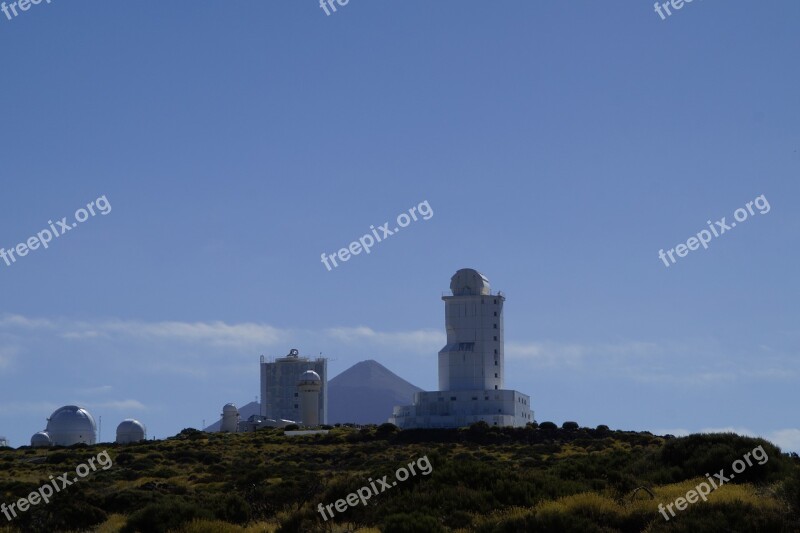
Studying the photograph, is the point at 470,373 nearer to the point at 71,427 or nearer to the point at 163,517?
the point at 71,427

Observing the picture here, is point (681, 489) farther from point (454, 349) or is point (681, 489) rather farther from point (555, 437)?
point (454, 349)

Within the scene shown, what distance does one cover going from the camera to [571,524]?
69.8 ft

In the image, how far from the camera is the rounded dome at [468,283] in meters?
88.3

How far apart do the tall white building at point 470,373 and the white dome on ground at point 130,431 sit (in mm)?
18604

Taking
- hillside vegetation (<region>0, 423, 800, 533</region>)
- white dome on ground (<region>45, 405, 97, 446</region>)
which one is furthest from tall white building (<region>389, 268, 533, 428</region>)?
hillside vegetation (<region>0, 423, 800, 533</region>)

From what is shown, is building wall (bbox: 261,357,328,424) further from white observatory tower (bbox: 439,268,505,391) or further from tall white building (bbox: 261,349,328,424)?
white observatory tower (bbox: 439,268,505,391)

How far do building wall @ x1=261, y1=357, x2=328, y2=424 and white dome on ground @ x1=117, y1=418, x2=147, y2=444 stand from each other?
31697 mm

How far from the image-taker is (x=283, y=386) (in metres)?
116

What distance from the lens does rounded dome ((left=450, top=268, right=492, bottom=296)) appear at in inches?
3477

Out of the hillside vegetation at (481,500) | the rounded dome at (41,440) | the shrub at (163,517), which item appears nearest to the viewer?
the hillside vegetation at (481,500)

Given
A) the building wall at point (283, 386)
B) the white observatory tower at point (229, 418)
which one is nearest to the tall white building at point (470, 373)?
the white observatory tower at point (229, 418)

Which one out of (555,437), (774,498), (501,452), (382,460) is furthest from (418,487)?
(555,437)

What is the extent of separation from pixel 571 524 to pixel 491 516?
104 inches

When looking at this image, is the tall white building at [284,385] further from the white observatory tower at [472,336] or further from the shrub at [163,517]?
the shrub at [163,517]
